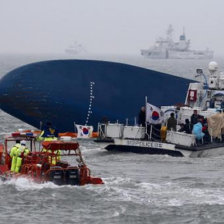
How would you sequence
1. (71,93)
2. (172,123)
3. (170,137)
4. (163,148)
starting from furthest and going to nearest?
(71,93), (172,123), (170,137), (163,148)

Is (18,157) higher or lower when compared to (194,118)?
lower

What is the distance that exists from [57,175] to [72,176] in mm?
444

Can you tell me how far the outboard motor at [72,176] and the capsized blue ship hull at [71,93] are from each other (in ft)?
41.4

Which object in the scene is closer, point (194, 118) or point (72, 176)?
point (72, 176)

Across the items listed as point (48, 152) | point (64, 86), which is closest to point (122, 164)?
point (48, 152)

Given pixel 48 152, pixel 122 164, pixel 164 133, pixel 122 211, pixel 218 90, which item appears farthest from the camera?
pixel 218 90

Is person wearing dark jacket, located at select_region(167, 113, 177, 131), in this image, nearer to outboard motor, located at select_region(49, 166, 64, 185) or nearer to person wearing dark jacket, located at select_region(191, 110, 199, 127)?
person wearing dark jacket, located at select_region(191, 110, 199, 127)

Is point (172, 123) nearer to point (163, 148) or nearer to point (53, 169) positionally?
point (163, 148)

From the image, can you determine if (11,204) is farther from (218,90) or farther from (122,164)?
(218,90)

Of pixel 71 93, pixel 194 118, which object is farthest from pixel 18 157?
pixel 71 93

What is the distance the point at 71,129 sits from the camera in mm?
36531

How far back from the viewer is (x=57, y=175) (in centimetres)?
2298

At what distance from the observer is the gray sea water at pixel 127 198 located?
19812mm

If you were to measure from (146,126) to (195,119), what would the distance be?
183cm
